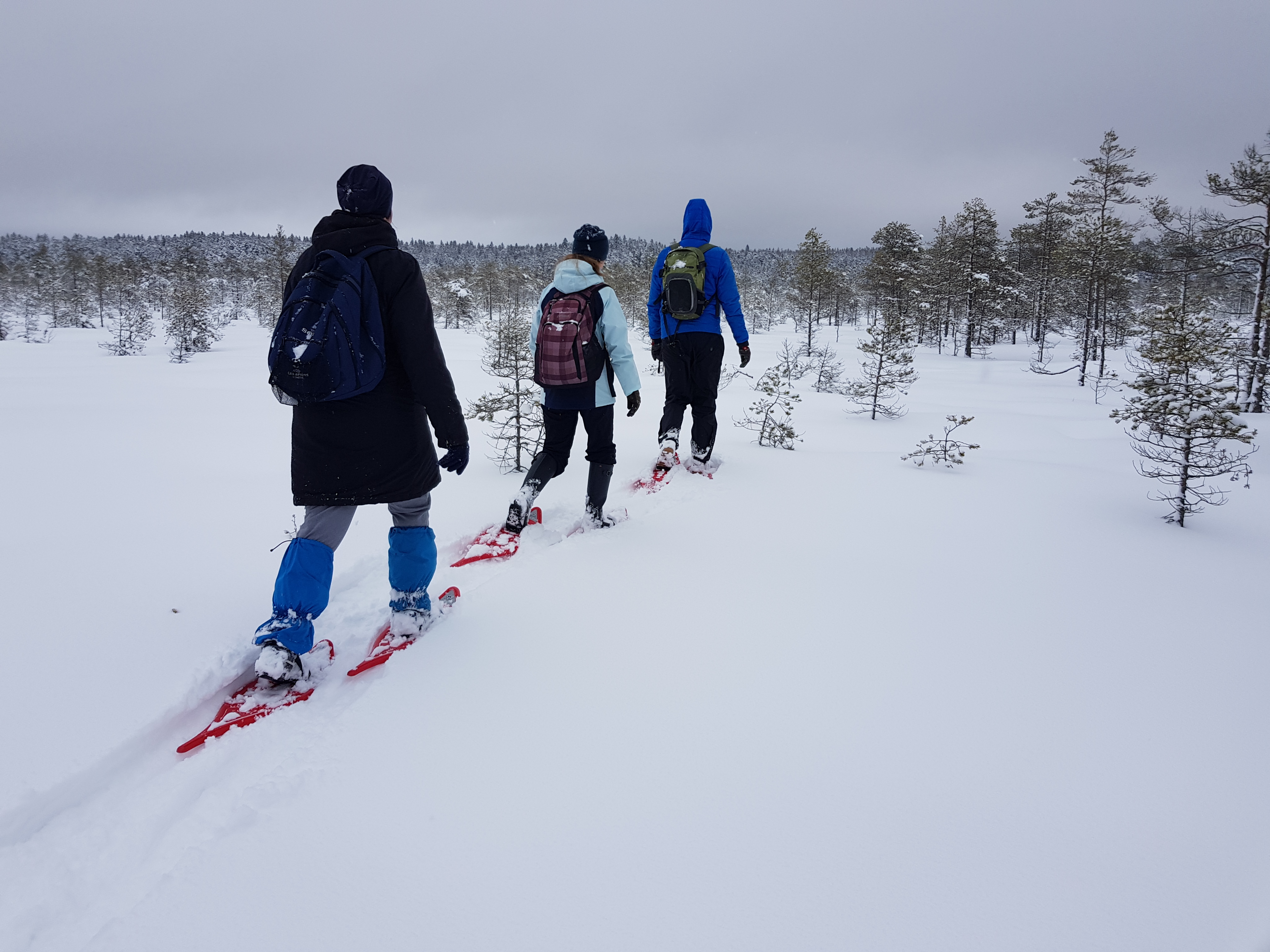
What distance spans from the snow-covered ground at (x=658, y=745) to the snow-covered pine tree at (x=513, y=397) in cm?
151

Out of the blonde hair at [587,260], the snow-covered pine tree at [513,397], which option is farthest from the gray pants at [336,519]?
the snow-covered pine tree at [513,397]

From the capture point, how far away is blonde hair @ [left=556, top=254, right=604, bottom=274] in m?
3.55

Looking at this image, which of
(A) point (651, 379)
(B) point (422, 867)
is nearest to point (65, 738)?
(B) point (422, 867)

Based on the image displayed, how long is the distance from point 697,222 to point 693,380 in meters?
1.32

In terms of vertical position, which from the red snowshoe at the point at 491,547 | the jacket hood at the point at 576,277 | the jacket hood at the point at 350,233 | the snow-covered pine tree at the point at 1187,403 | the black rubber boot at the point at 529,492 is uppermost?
the jacket hood at the point at 576,277

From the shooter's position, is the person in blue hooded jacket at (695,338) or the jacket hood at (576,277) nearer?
the jacket hood at (576,277)

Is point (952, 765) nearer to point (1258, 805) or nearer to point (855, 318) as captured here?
point (1258, 805)

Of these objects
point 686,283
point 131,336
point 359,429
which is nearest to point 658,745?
point 359,429

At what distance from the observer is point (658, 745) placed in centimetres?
189

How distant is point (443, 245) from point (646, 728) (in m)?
158

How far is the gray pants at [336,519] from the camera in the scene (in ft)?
7.54

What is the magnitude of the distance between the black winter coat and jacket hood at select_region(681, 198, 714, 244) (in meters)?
3.18

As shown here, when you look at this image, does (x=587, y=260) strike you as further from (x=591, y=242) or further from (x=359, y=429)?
(x=359, y=429)

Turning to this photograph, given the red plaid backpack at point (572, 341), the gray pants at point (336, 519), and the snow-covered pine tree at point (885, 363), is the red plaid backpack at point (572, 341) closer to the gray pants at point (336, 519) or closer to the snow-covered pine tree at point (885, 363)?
the gray pants at point (336, 519)
